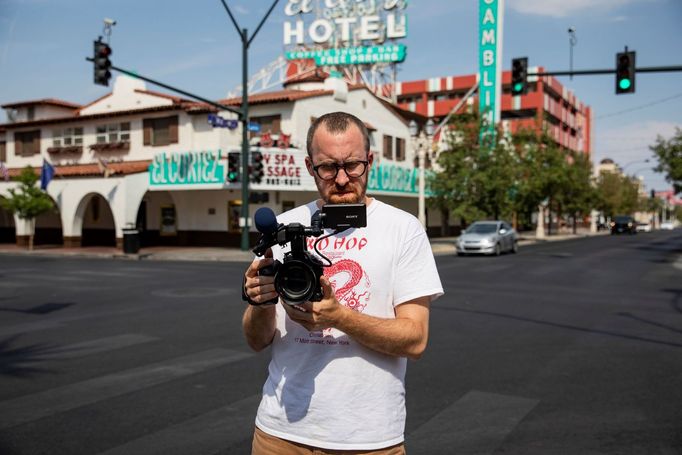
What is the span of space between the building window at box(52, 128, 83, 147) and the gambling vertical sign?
1081 inches

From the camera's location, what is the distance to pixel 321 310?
1.90m

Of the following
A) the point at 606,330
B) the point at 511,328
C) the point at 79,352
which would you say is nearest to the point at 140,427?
the point at 79,352

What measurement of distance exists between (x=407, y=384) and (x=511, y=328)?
11.7ft

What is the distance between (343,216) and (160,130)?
106ft

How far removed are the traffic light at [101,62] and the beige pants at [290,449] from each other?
1677cm

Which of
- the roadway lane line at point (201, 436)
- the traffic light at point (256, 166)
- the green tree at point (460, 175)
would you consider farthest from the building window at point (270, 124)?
the roadway lane line at point (201, 436)

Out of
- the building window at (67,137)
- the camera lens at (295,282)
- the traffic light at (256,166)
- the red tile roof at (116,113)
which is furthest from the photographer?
the building window at (67,137)

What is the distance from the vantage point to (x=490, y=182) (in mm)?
32812

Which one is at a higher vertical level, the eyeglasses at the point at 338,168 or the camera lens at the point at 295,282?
the eyeglasses at the point at 338,168

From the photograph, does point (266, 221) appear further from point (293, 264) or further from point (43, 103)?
point (43, 103)

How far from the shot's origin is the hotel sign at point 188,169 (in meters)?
28.3

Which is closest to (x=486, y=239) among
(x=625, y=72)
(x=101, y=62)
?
(x=625, y=72)

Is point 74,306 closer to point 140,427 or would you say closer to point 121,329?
point 121,329

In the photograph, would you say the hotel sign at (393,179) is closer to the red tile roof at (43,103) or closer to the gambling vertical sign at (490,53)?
the gambling vertical sign at (490,53)
